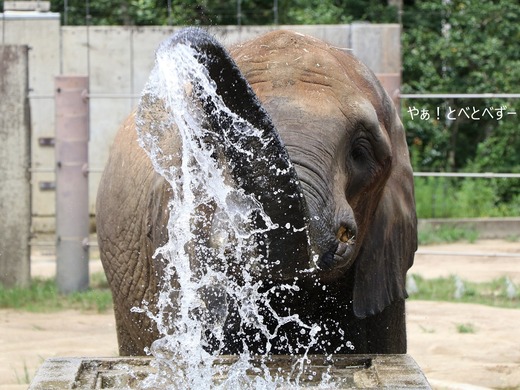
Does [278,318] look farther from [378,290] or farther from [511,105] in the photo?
[511,105]

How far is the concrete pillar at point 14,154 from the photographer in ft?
33.1

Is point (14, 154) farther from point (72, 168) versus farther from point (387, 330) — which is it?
point (387, 330)

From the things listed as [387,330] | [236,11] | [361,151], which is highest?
[236,11]

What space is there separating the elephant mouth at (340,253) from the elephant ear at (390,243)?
1.60 ft

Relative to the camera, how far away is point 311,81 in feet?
13.3

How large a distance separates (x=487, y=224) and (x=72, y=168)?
6.80 metres

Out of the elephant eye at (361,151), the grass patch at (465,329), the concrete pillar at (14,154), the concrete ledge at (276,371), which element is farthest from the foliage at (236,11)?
the concrete ledge at (276,371)

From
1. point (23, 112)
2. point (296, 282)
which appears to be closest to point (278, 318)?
point (296, 282)

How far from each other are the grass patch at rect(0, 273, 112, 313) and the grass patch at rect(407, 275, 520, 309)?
7.98ft

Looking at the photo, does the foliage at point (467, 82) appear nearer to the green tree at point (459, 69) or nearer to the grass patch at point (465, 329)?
the green tree at point (459, 69)

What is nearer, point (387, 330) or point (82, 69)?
point (387, 330)

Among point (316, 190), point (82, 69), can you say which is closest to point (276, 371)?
point (316, 190)

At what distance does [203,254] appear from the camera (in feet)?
12.4

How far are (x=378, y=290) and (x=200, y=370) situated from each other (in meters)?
1.01
